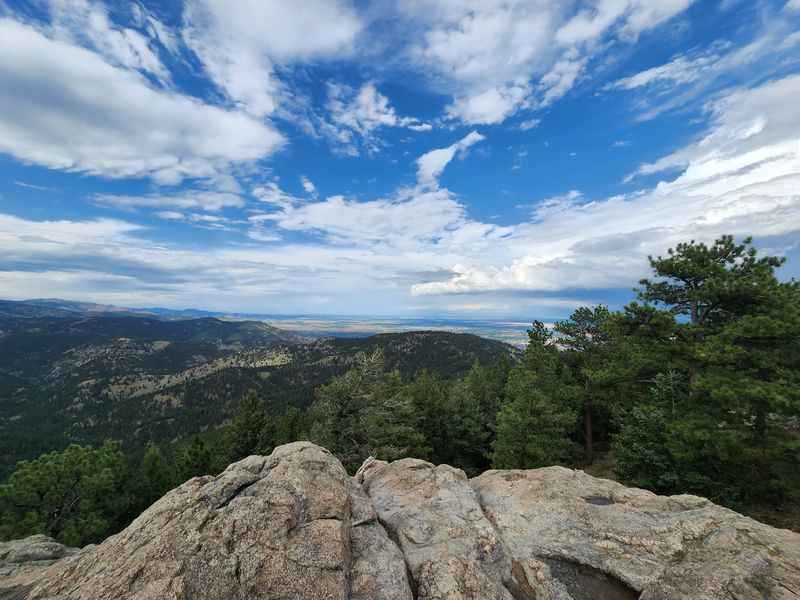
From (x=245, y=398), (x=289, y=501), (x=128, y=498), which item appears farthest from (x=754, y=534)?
(x=128, y=498)

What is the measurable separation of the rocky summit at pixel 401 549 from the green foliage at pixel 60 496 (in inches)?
982

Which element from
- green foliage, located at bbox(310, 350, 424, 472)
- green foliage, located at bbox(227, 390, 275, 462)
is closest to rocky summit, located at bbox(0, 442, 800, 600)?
green foliage, located at bbox(310, 350, 424, 472)

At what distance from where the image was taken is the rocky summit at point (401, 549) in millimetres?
7262

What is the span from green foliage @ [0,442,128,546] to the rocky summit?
24.9 m

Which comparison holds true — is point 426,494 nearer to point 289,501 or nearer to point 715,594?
point 289,501

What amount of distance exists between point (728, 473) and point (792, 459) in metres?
2.72

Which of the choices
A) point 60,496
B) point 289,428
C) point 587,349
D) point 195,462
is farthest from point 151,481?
point 587,349

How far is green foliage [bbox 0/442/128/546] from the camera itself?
28.2m

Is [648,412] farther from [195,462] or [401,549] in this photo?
[195,462]

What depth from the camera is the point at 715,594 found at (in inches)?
280

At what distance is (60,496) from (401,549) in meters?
38.9

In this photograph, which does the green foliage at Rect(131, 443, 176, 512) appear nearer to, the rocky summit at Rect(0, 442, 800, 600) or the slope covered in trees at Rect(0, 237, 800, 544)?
the slope covered in trees at Rect(0, 237, 800, 544)

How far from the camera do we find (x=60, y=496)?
30.8 meters

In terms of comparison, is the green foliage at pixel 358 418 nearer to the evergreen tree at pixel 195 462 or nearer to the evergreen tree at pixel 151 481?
the evergreen tree at pixel 195 462
